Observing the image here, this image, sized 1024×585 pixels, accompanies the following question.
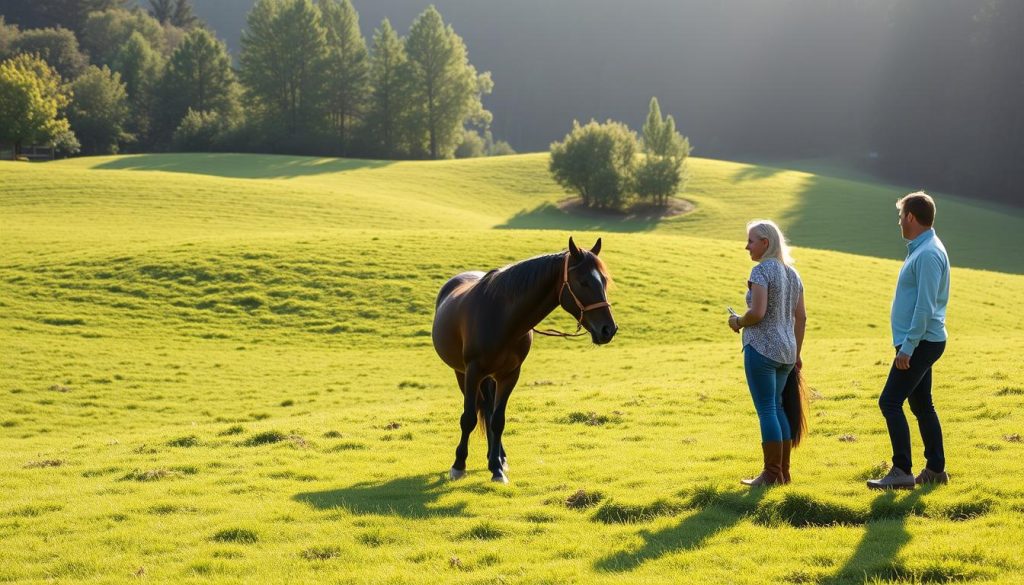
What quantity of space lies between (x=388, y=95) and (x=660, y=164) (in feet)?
129

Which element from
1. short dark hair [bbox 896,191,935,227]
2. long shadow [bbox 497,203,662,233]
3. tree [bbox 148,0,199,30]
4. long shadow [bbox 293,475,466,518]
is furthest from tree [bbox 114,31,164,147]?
short dark hair [bbox 896,191,935,227]

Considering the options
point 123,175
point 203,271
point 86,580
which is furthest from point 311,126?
point 86,580

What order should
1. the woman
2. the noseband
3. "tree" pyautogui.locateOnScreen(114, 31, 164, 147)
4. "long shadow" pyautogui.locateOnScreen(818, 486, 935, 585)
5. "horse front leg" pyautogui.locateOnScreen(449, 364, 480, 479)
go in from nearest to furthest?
"long shadow" pyautogui.locateOnScreen(818, 486, 935, 585) < the woman < the noseband < "horse front leg" pyautogui.locateOnScreen(449, 364, 480, 479) < "tree" pyautogui.locateOnScreen(114, 31, 164, 147)

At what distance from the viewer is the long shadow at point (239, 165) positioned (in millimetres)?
75375

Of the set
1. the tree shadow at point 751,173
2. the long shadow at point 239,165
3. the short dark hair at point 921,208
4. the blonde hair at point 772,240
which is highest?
the tree shadow at point 751,173

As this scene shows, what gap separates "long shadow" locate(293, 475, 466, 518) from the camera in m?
9.20

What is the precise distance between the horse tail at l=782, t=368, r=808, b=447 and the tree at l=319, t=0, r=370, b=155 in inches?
3749

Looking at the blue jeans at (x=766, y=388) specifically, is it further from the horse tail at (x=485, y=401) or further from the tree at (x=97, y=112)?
the tree at (x=97, y=112)

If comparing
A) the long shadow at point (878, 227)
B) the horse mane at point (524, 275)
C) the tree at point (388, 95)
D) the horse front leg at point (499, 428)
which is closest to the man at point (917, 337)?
the horse mane at point (524, 275)

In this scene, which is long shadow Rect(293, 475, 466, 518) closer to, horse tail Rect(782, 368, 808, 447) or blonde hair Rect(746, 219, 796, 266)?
horse tail Rect(782, 368, 808, 447)

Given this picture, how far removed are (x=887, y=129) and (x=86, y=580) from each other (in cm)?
12629

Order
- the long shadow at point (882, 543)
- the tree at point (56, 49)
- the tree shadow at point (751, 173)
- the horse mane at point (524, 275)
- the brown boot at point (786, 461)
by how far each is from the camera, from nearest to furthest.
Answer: the long shadow at point (882, 543) → the brown boot at point (786, 461) → the horse mane at point (524, 275) → the tree shadow at point (751, 173) → the tree at point (56, 49)

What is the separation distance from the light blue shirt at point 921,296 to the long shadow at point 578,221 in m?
54.0

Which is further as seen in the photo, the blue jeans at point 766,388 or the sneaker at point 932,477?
the sneaker at point 932,477
